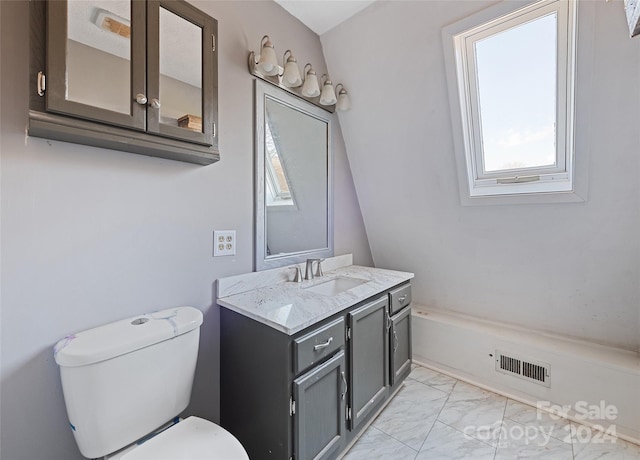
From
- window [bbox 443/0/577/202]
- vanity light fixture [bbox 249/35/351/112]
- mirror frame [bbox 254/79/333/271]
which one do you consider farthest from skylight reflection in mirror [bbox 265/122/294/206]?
window [bbox 443/0/577/202]

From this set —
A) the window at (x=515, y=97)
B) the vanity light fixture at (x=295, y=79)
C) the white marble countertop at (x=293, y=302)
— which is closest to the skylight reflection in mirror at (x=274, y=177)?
the vanity light fixture at (x=295, y=79)

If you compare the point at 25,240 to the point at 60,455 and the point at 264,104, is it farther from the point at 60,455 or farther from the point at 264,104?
the point at 264,104

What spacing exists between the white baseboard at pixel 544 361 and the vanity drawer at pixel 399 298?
484 millimetres

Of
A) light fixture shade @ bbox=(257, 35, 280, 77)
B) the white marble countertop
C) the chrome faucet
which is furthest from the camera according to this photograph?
the chrome faucet

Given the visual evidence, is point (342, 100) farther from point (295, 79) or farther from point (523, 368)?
point (523, 368)

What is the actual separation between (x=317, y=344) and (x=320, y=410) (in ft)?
0.97

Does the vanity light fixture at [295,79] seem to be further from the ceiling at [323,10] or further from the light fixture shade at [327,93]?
the ceiling at [323,10]

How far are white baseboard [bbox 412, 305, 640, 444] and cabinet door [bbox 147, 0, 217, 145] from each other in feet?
6.96

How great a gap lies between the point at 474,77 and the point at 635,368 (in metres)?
1.85

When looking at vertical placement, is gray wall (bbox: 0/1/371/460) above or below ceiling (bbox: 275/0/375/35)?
below

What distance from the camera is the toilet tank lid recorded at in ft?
2.81

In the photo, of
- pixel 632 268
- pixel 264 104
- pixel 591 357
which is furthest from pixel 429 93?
pixel 591 357

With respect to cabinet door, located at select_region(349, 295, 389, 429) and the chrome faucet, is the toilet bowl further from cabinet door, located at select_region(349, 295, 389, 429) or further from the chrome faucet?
the chrome faucet

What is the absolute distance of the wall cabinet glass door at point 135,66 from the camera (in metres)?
0.86
